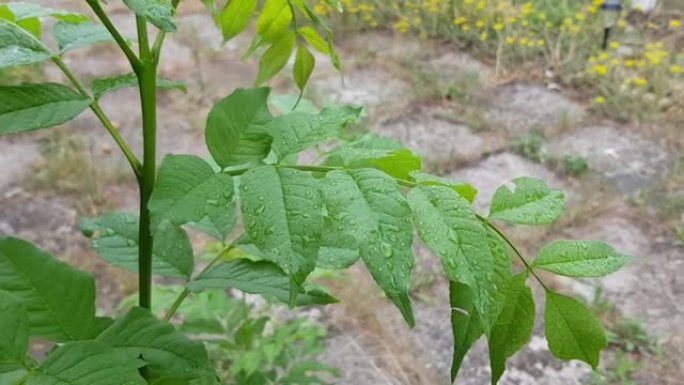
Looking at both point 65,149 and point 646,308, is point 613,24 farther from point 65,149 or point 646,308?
point 65,149

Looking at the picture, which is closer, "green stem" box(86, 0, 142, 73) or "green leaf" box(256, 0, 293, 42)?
"green stem" box(86, 0, 142, 73)

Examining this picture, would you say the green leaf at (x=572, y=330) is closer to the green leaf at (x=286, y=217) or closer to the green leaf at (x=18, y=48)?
the green leaf at (x=286, y=217)

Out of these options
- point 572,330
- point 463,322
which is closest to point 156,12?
point 463,322

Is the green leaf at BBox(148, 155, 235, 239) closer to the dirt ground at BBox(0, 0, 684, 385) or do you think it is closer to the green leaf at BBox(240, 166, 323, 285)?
the green leaf at BBox(240, 166, 323, 285)

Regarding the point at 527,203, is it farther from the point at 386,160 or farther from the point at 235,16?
the point at 235,16

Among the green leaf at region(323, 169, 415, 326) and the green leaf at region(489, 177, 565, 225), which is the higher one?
the green leaf at region(323, 169, 415, 326)

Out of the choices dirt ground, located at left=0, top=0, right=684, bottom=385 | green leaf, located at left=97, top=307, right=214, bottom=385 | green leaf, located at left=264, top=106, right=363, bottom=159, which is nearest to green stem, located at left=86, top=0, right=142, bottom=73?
green leaf, located at left=264, top=106, right=363, bottom=159

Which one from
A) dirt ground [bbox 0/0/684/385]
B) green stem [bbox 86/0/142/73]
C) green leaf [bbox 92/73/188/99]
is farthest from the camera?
dirt ground [bbox 0/0/684/385]
